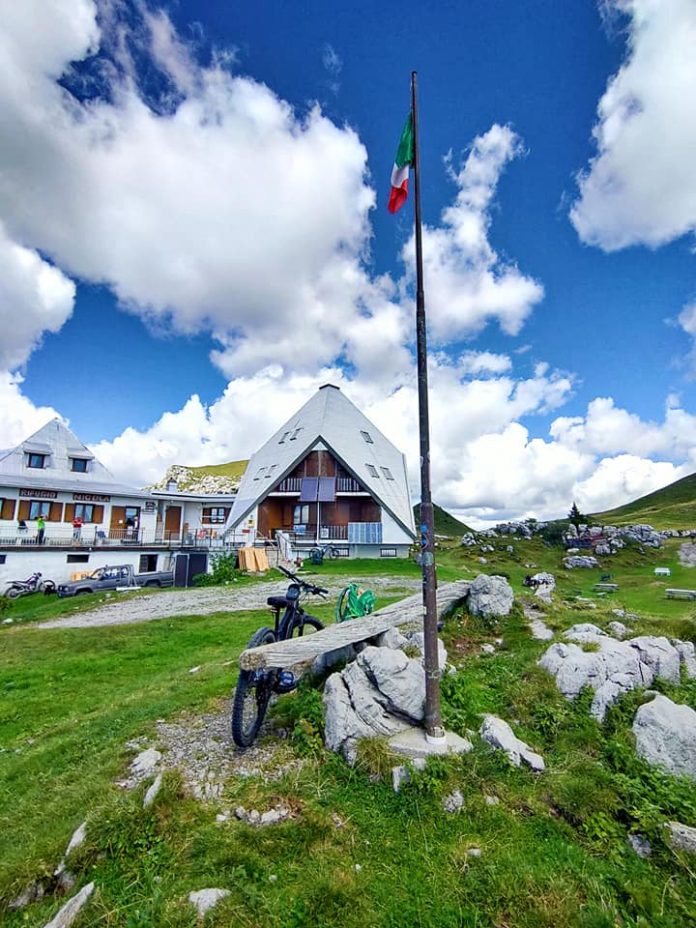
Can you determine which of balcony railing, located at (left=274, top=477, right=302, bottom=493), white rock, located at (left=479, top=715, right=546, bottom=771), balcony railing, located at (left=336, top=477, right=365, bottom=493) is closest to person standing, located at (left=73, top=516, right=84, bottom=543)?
balcony railing, located at (left=274, top=477, right=302, bottom=493)

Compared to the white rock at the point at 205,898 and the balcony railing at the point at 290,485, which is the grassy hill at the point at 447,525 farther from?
the white rock at the point at 205,898

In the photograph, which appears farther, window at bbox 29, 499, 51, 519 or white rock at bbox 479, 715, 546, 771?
window at bbox 29, 499, 51, 519

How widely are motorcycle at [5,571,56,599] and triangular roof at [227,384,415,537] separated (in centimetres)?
1126

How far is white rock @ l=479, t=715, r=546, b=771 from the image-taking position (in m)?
4.59

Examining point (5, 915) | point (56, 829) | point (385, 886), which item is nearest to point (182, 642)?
point (56, 829)

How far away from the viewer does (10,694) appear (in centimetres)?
850

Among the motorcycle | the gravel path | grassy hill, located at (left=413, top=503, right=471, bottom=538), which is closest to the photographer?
the gravel path

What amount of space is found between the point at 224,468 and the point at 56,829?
140610 mm

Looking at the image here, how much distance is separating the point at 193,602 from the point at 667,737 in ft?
52.4

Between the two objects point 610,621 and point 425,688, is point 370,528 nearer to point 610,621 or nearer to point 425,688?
point 610,621

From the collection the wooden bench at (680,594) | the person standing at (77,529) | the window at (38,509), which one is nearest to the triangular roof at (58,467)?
the window at (38,509)

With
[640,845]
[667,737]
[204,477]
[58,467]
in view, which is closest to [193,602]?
[667,737]

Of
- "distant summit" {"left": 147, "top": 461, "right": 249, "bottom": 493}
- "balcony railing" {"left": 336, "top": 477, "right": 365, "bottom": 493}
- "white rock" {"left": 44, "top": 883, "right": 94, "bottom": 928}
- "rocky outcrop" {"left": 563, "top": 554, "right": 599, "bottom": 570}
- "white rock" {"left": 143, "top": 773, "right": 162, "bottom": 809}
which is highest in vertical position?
"distant summit" {"left": 147, "top": 461, "right": 249, "bottom": 493}

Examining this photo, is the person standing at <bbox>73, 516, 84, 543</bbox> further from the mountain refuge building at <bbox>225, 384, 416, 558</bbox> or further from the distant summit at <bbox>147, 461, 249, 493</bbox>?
the distant summit at <bbox>147, 461, 249, 493</bbox>
